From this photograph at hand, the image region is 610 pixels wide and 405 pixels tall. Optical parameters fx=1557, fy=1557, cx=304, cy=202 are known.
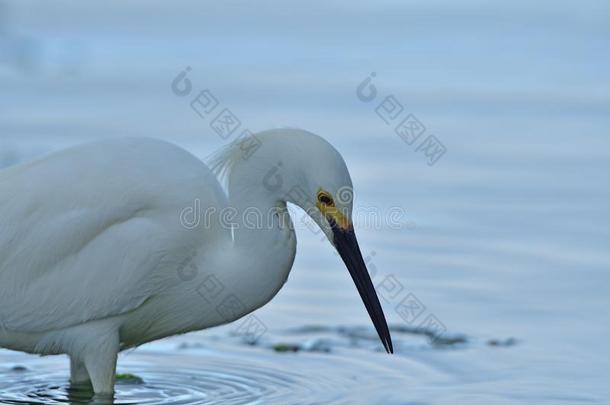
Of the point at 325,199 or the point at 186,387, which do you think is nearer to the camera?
the point at 325,199

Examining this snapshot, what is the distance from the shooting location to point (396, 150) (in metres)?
11.4

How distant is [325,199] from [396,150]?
465cm

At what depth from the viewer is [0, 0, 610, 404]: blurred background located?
316 inches

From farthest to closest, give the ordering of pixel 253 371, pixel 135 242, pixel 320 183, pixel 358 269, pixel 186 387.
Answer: pixel 253 371, pixel 186 387, pixel 358 269, pixel 135 242, pixel 320 183

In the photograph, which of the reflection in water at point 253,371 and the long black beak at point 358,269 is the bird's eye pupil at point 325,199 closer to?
the long black beak at point 358,269

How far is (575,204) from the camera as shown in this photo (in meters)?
10.5

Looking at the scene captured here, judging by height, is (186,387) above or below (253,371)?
below

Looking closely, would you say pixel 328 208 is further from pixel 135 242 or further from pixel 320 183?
pixel 135 242

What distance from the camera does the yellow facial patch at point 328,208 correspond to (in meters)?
6.83

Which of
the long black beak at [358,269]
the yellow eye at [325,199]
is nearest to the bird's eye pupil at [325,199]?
the yellow eye at [325,199]

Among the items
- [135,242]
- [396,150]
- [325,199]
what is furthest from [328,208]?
[396,150]

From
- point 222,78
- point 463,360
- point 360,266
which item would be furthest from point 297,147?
point 222,78

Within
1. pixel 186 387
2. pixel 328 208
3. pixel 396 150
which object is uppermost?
pixel 396 150

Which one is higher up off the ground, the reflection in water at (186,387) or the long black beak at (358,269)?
the long black beak at (358,269)
